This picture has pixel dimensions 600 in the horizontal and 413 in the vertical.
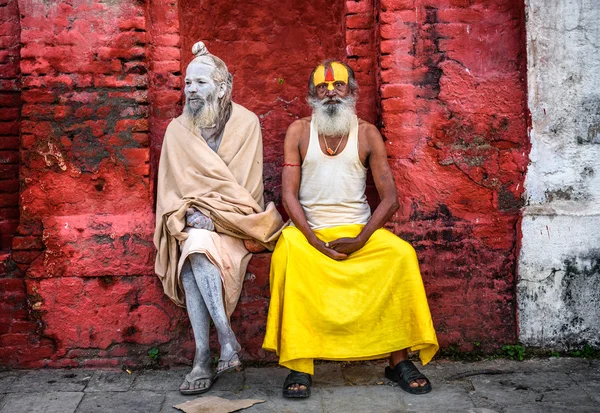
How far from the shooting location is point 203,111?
15.8 feet

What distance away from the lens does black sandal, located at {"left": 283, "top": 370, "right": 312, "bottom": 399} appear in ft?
14.1

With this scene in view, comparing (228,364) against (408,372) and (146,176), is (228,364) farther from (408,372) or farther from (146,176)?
(146,176)

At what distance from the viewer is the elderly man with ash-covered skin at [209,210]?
14.7 feet

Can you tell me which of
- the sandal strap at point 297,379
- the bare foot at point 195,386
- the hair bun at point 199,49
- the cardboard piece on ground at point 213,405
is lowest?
the cardboard piece on ground at point 213,405

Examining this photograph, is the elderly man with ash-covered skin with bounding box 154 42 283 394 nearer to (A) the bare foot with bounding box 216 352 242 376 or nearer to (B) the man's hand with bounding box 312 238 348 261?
(A) the bare foot with bounding box 216 352 242 376

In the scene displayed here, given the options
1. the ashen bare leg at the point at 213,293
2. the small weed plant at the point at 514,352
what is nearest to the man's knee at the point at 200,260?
the ashen bare leg at the point at 213,293

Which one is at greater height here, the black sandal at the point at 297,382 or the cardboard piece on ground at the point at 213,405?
the black sandal at the point at 297,382

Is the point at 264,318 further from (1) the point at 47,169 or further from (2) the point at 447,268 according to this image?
(1) the point at 47,169

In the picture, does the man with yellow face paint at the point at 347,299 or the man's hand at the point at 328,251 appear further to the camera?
the man's hand at the point at 328,251

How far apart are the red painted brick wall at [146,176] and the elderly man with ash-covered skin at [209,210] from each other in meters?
0.22

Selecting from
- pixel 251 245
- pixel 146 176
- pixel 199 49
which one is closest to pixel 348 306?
pixel 251 245

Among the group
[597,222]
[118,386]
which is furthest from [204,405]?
[597,222]

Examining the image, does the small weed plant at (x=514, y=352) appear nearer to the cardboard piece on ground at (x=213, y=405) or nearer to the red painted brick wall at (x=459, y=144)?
the red painted brick wall at (x=459, y=144)

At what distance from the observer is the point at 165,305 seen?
4.87 meters
